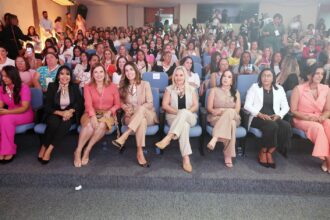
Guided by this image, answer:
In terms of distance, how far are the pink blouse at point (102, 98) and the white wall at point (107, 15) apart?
1156cm

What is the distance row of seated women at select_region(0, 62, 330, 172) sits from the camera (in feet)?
8.95

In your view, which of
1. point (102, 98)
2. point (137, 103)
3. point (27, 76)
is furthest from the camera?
point (27, 76)

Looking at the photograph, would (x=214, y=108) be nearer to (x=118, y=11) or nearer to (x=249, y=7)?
(x=249, y=7)

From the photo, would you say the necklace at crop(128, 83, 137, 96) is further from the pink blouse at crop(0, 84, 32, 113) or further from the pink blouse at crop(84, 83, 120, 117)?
the pink blouse at crop(0, 84, 32, 113)

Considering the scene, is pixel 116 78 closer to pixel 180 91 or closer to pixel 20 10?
pixel 180 91

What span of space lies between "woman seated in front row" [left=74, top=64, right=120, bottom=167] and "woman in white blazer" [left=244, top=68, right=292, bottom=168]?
1546 mm

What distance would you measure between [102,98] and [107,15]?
466 inches

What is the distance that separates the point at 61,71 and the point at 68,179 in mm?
1207

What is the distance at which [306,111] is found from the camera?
304 cm

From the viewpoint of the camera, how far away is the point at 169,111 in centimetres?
295

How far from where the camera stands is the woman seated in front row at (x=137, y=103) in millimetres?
2742

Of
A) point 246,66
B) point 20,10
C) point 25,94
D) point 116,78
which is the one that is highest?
point 20,10

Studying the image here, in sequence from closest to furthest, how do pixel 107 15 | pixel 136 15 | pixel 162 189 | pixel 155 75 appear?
pixel 162 189, pixel 155 75, pixel 107 15, pixel 136 15

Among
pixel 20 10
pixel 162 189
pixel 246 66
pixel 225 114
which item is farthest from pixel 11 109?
pixel 20 10
